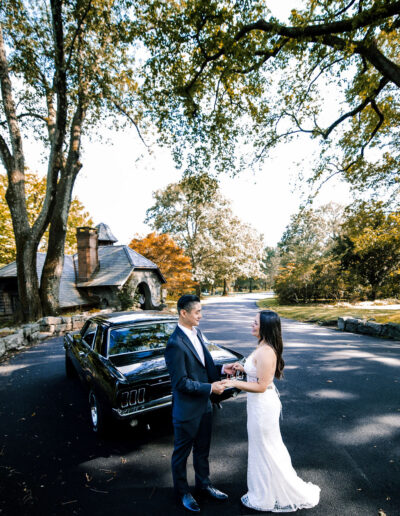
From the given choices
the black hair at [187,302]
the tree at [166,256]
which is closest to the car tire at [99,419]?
the black hair at [187,302]

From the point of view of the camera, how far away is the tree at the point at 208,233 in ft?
103

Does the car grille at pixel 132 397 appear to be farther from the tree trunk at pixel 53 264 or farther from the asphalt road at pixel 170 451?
the tree trunk at pixel 53 264

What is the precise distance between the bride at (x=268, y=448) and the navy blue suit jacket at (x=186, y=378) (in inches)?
10.3

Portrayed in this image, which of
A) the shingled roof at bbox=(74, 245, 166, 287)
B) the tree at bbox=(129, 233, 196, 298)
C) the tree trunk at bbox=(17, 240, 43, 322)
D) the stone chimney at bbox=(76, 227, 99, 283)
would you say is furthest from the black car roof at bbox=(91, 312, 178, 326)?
the tree at bbox=(129, 233, 196, 298)

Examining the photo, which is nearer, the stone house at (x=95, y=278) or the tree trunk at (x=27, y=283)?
the tree trunk at (x=27, y=283)

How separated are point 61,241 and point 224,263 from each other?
71.8 feet

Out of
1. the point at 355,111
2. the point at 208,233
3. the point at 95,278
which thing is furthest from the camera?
the point at 208,233

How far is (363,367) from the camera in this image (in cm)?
609

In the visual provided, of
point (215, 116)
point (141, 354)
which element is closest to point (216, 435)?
point (141, 354)

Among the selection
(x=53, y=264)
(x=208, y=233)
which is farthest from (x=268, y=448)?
(x=208, y=233)

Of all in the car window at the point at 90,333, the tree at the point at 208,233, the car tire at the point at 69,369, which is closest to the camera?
the car window at the point at 90,333

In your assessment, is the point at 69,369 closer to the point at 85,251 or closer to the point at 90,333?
the point at 90,333

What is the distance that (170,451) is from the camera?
3.21 m

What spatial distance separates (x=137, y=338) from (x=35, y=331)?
8.63 meters
